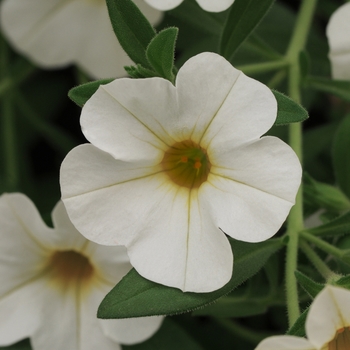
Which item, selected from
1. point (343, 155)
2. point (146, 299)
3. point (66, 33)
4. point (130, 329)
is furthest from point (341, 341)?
point (66, 33)

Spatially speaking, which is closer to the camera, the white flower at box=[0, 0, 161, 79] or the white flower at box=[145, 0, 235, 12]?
the white flower at box=[145, 0, 235, 12]

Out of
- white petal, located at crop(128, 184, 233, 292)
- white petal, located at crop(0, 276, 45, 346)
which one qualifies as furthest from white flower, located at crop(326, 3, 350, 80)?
white petal, located at crop(0, 276, 45, 346)

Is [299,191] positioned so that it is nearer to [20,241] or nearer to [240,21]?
[240,21]

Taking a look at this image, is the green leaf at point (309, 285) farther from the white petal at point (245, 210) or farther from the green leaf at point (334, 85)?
the green leaf at point (334, 85)

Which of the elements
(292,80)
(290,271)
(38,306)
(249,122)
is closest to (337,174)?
(292,80)

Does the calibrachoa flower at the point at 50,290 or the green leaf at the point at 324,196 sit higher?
the green leaf at the point at 324,196

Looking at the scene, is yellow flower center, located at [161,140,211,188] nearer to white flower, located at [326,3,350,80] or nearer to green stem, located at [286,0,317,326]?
green stem, located at [286,0,317,326]

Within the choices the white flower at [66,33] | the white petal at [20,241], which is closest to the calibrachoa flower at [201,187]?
the white petal at [20,241]
